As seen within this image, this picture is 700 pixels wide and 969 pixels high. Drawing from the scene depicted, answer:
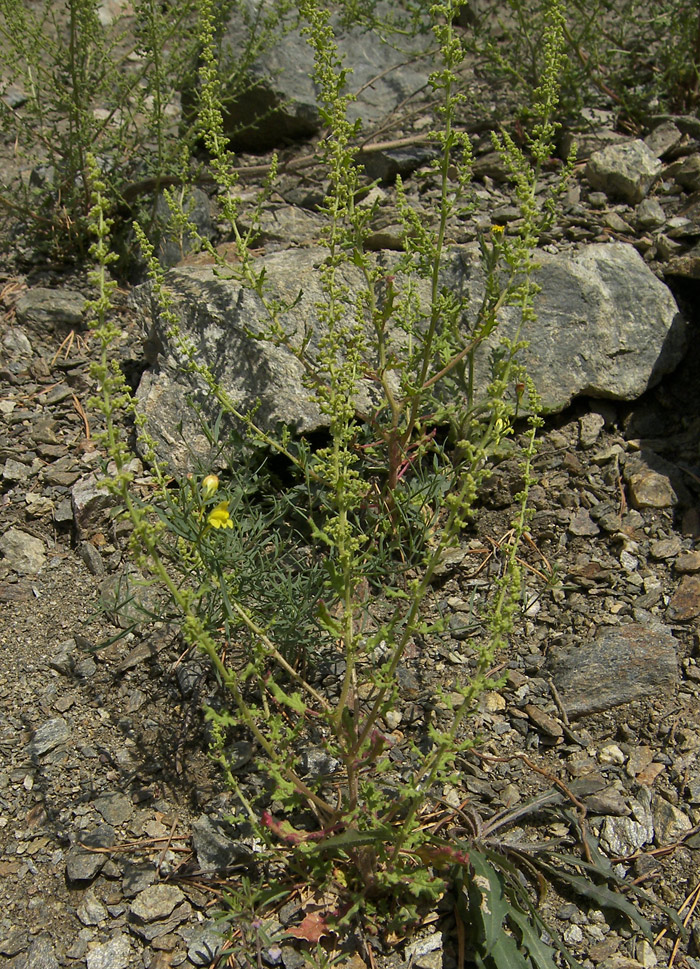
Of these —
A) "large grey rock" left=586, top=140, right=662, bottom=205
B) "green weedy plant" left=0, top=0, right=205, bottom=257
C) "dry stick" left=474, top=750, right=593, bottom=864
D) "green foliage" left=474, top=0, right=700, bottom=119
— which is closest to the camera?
"dry stick" left=474, top=750, right=593, bottom=864

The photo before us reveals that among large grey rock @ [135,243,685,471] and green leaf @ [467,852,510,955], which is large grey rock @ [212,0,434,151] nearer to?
large grey rock @ [135,243,685,471]

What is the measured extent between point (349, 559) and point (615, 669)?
122 centimetres

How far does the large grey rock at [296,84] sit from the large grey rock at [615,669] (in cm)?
344

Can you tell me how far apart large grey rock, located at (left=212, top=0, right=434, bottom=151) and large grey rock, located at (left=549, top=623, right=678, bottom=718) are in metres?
3.44

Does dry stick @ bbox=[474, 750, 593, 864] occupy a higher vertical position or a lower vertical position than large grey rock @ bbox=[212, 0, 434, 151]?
lower

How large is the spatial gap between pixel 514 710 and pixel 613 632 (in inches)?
18.4

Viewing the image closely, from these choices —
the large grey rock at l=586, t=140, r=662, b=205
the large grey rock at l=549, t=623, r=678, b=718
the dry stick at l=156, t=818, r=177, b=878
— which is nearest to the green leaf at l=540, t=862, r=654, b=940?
the large grey rock at l=549, t=623, r=678, b=718

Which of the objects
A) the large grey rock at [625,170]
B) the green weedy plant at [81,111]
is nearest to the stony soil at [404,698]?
the large grey rock at [625,170]

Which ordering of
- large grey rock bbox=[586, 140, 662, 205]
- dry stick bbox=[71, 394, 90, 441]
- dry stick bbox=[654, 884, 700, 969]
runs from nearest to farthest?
dry stick bbox=[654, 884, 700, 969] < dry stick bbox=[71, 394, 90, 441] < large grey rock bbox=[586, 140, 662, 205]

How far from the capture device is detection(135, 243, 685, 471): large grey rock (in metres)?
3.46

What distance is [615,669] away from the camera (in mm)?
2869

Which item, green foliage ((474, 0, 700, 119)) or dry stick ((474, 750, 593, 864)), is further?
green foliage ((474, 0, 700, 119))

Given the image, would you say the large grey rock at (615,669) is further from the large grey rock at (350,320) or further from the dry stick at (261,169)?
the dry stick at (261,169)

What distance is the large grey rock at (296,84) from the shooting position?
4.98 metres
